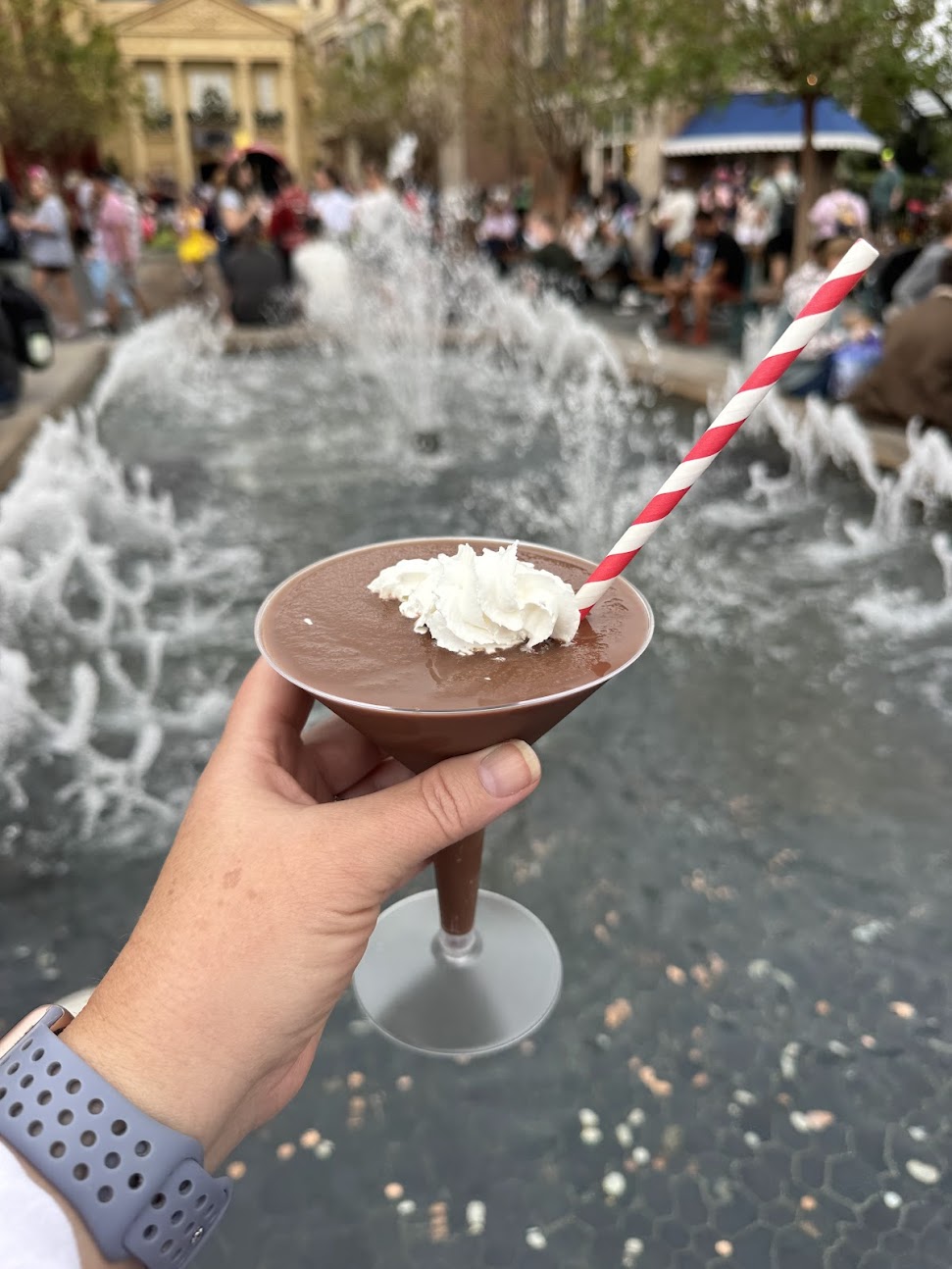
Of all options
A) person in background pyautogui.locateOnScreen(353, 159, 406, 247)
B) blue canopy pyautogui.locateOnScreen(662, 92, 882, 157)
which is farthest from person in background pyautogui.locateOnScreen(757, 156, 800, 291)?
person in background pyautogui.locateOnScreen(353, 159, 406, 247)

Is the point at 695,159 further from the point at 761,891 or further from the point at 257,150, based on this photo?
the point at 761,891

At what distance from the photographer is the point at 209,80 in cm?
4419

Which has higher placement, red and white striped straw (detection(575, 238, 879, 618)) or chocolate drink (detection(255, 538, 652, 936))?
red and white striped straw (detection(575, 238, 879, 618))

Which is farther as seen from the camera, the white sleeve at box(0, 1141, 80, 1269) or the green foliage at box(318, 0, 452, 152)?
the green foliage at box(318, 0, 452, 152)

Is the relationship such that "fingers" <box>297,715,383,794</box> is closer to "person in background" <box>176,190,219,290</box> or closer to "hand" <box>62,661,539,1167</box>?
"hand" <box>62,661,539,1167</box>

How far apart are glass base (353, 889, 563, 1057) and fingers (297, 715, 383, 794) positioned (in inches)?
21.0

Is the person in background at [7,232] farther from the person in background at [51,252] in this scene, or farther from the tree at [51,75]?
the tree at [51,75]

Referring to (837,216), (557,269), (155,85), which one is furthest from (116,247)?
(155,85)

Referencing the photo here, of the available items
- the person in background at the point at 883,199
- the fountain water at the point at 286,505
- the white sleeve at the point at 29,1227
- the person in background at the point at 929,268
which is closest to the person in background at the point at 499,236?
the person in background at the point at 883,199

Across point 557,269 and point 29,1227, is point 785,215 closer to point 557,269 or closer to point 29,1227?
point 557,269

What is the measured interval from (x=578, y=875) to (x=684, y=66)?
354 inches

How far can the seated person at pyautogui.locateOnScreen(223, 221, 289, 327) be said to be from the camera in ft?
32.3

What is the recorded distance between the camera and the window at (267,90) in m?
44.7

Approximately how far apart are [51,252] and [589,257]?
738cm
